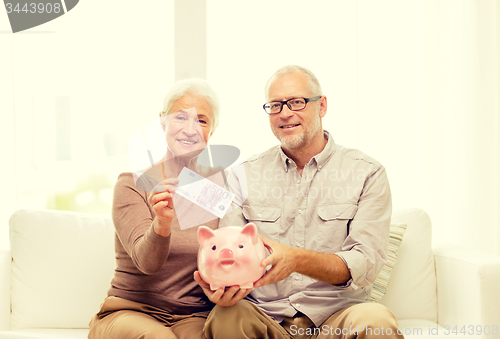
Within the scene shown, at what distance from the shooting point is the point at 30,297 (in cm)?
180

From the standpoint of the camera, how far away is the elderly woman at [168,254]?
1.38m

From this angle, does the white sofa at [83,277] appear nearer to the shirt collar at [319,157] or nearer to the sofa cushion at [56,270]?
the sofa cushion at [56,270]

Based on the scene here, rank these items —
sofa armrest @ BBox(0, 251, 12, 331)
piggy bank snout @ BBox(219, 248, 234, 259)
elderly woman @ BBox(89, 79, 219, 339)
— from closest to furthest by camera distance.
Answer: piggy bank snout @ BBox(219, 248, 234, 259) → elderly woman @ BBox(89, 79, 219, 339) → sofa armrest @ BBox(0, 251, 12, 331)

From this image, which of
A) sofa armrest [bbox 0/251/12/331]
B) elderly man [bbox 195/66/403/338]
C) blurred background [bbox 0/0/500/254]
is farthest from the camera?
blurred background [bbox 0/0/500/254]

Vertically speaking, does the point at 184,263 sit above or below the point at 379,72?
below

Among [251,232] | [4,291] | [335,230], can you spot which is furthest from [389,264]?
[4,291]

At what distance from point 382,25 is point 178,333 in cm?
213

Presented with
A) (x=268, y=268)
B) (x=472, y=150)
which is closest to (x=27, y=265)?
(x=268, y=268)

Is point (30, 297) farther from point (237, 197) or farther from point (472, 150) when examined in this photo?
point (472, 150)

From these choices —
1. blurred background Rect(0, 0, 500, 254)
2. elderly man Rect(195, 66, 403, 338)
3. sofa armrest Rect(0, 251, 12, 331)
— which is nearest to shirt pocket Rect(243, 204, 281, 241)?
elderly man Rect(195, 66, 403, 338)

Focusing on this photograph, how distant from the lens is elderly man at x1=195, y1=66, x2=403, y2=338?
1262mm

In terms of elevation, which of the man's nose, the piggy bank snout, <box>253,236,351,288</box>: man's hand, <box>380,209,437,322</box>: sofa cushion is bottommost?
<box>380,209,437,322</box>: sofa cushion

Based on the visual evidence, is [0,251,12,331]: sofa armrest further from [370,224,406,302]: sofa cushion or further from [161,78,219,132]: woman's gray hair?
[370,224,406,302]: sofa cushion

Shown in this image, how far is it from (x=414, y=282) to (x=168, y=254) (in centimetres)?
112
